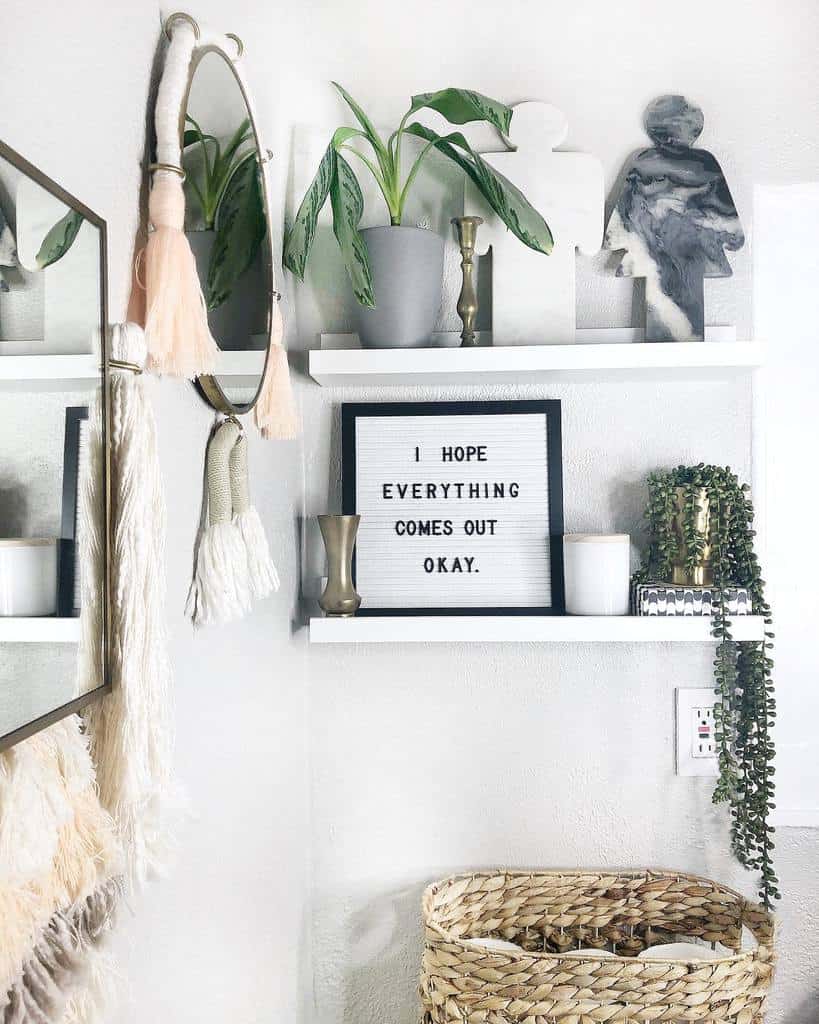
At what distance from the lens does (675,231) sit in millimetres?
1406

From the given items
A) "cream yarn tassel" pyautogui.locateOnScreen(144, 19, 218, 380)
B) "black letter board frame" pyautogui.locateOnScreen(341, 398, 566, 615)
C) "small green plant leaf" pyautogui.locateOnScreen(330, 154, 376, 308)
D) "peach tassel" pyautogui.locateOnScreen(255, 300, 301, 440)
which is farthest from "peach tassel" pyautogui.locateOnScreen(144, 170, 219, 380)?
"black letter board frame" pyautogui.locateOnScreen(341, 398, 566, 615)

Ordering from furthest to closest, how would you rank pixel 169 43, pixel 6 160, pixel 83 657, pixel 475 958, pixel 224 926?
pixel 475 958
pixel 224 926
pixel 169 43
pixel 83 657
pixel 6 160

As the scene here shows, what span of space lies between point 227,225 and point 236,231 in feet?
0.12

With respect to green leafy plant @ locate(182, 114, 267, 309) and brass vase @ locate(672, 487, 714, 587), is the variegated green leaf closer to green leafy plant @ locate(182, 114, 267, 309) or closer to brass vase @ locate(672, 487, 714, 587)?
green leafy plant @ locate(182, 114, 267, 309)

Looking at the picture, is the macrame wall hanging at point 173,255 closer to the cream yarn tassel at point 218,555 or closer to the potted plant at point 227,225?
the potted plant at point 227,225

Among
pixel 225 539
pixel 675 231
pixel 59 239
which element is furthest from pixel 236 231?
pixel 675 231

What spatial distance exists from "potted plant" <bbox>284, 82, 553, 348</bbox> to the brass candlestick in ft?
0.15

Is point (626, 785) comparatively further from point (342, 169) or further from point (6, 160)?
point (6, 160)

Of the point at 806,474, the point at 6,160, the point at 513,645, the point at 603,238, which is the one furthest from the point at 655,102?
the point at 6,160

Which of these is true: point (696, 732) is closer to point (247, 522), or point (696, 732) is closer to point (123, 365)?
point (247, 522)

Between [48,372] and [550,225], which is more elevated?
[550,225]

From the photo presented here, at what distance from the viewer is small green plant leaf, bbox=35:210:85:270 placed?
51 centimetres

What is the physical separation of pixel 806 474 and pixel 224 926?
3.56 feet

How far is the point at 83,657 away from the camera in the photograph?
0.57m
